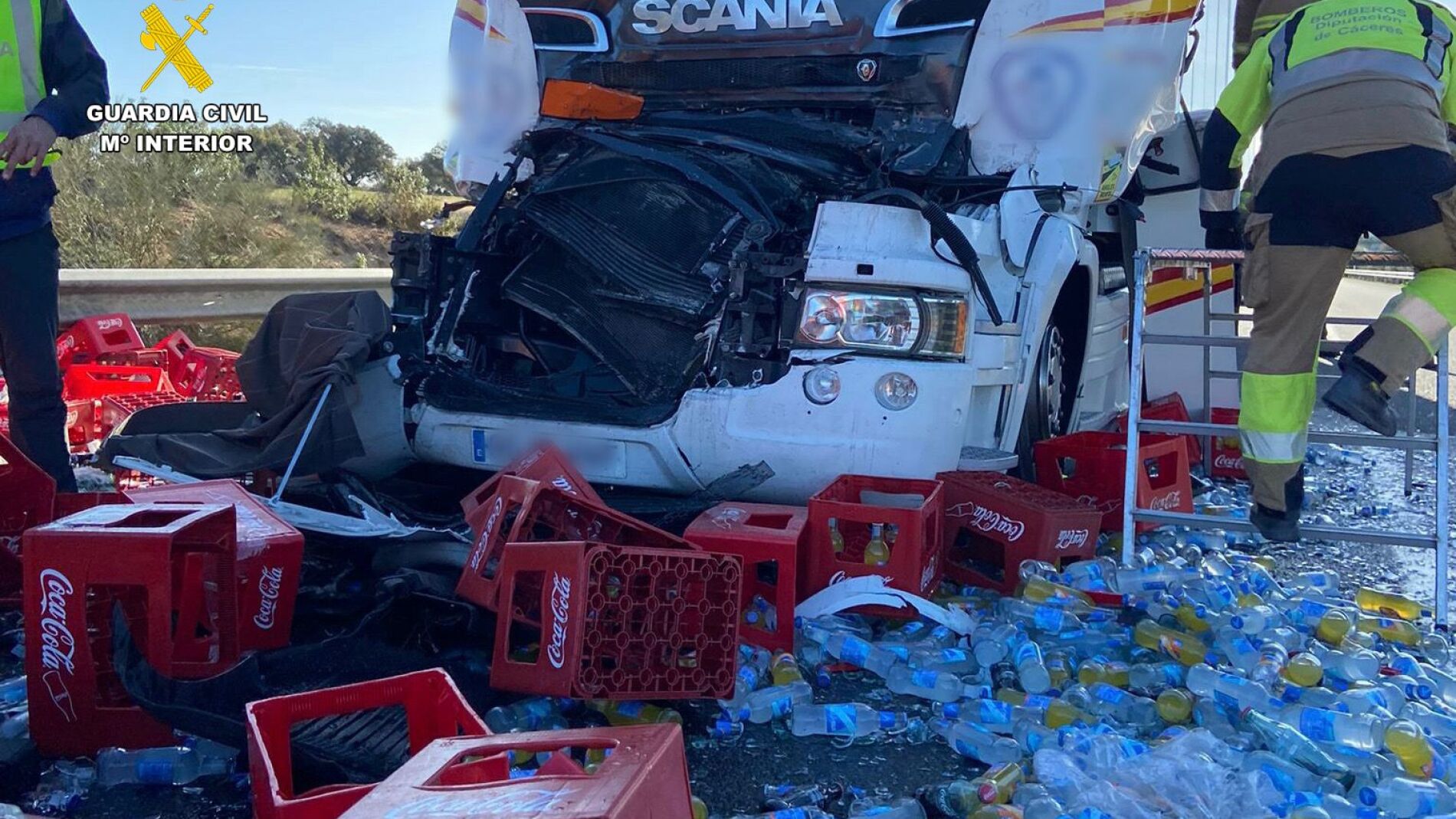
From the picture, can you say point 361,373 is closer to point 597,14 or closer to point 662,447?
point 662,447

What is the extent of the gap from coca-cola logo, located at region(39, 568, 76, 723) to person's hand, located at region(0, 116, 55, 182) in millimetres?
1944

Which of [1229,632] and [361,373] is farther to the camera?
[361,373]

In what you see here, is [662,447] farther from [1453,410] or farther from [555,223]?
[1453,410]

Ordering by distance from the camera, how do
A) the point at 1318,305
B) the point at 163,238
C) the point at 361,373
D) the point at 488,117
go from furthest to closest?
A: the point at 163,238 < the point at 488,117 < the point at 361,373 < the point at 1318,305

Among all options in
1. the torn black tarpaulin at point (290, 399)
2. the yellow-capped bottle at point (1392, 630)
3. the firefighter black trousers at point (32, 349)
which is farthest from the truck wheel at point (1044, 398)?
the firefighter black trousers at point (32, 349)

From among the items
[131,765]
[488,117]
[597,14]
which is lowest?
[131,765]

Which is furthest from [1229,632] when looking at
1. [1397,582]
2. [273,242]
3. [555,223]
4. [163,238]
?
[273,242]

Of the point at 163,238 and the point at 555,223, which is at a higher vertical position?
the point at 163,238

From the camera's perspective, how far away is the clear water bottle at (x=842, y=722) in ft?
9.07

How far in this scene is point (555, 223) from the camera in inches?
168

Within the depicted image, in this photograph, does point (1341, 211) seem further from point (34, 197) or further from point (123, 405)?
point (123, 405)

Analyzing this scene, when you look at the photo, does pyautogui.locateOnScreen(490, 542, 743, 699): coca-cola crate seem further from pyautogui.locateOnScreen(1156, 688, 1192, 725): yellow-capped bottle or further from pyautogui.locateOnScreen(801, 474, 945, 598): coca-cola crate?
pyautogui.locateOnScreen(1156, 688, 1192, 725): yellow-capped bottle

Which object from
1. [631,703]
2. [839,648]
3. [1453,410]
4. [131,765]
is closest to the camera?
[131,765]

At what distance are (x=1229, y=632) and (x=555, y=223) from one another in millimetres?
2637
